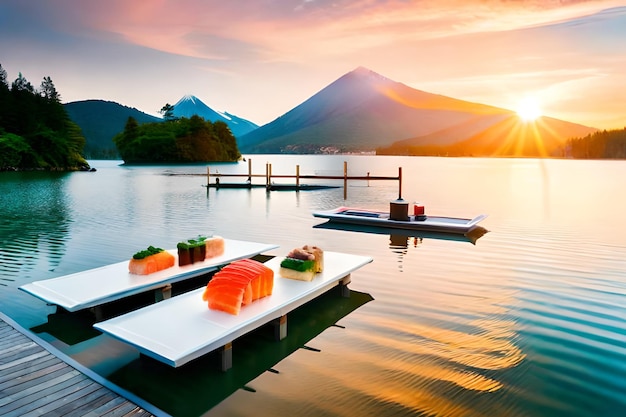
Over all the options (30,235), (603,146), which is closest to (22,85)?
(30,235)

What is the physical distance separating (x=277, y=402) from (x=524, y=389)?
9.80ft

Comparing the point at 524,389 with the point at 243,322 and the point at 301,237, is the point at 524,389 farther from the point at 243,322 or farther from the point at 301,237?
the point at 301,237

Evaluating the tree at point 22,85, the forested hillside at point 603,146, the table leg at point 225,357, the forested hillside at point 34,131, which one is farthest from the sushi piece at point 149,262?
the forested hillside at point 603,146

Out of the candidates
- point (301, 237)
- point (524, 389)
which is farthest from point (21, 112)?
point (524, 389)

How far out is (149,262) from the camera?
25.1 ft

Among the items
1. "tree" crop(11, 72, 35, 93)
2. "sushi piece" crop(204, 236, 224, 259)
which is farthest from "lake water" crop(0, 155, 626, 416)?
"tree" crop(11, 72, 35, 93)

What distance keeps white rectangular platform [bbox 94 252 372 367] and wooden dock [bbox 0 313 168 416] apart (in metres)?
0.50

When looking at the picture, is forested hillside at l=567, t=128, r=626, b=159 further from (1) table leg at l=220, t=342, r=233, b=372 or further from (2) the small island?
(1) table leg at l=220, t=342, r=233, b=372

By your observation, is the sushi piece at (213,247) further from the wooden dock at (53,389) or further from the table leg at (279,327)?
the wooden dock at (53,389)

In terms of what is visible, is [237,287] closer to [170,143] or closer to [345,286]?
[345,286]

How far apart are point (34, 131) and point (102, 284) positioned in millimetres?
76767

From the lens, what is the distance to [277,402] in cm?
466

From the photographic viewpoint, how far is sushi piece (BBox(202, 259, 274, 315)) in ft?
18.5

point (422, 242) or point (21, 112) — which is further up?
point (21, 112)
